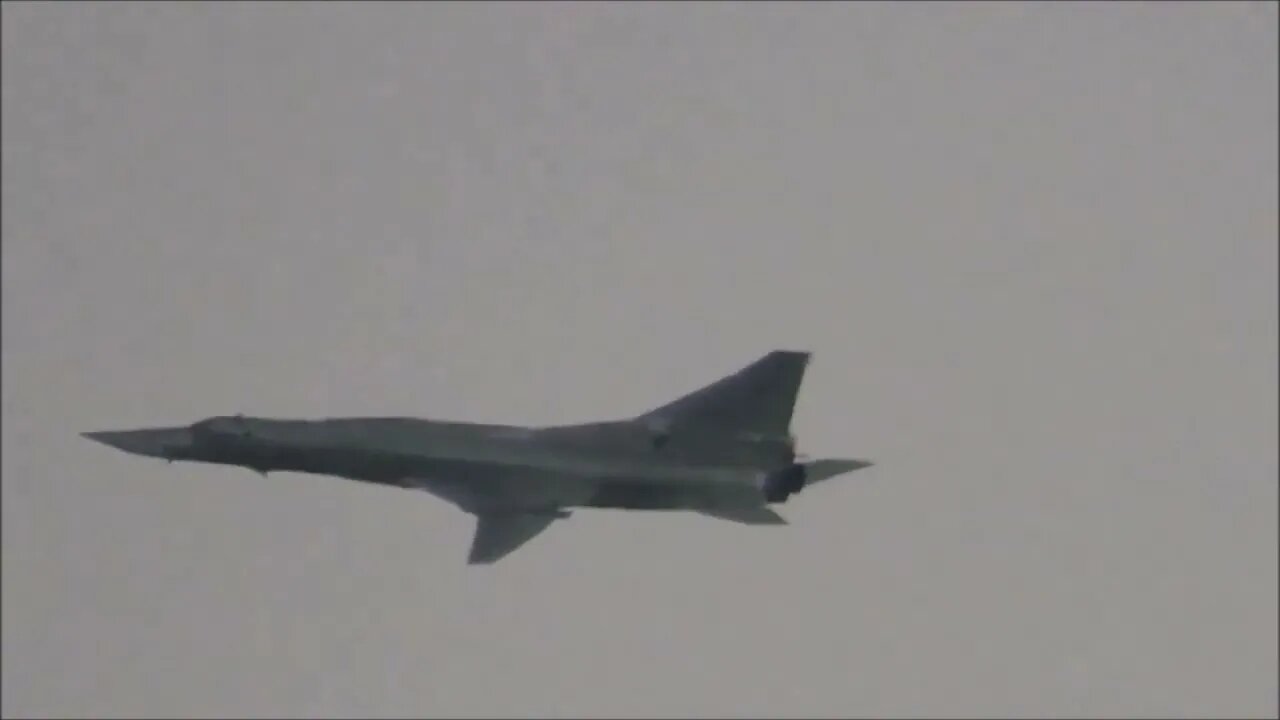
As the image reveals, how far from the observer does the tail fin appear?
29.7 meters

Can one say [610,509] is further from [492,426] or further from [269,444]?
[269,444]

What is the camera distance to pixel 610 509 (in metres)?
28.9

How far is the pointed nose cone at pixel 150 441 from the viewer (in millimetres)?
29766

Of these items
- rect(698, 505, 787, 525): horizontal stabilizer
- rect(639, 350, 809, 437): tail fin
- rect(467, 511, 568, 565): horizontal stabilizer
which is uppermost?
rect(639, 350, 809, 437): tail fin

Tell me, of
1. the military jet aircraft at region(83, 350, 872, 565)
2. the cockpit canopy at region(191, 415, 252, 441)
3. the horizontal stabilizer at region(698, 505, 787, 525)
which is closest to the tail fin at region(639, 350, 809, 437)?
the military jet aircraft at region(83, 350, 872, 565)

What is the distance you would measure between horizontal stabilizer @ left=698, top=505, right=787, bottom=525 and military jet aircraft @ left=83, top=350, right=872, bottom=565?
0.02m

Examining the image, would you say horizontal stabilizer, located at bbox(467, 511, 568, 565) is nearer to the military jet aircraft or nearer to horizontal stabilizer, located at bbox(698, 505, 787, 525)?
the military jet aircraft

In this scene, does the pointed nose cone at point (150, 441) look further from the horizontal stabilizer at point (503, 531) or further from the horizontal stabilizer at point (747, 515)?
the horizontal stabilizer at point (747, 515)

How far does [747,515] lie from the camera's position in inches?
1120

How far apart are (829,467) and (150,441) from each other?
14421 mm

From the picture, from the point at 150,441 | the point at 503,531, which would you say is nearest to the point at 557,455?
the point at 503,531

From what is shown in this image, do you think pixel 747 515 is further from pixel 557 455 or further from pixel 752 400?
pixel 557 455

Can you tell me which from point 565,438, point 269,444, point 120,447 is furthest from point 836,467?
point 120,447

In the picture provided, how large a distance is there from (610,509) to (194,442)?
887cm
